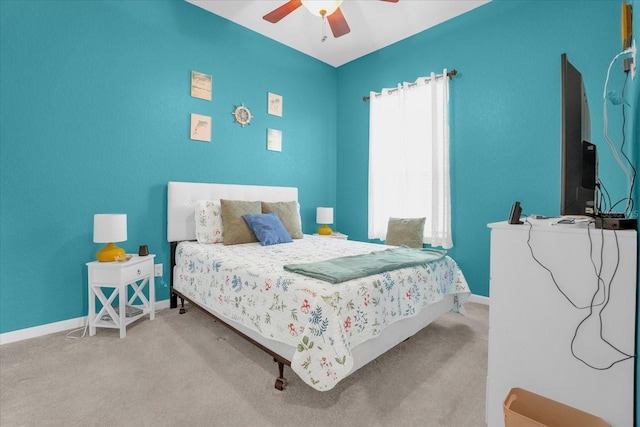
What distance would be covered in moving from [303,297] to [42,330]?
240 centimetres

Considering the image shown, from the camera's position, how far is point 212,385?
5.92 feet

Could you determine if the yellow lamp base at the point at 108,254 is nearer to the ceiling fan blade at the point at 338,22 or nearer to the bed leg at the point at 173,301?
the bed leg at the point at 173,301

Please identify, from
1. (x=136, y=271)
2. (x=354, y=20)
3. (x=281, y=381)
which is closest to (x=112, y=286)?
(x=136, y=271)

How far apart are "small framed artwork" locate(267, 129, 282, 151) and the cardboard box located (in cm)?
356

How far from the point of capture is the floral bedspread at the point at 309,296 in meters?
1.52

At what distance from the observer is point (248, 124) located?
384cm

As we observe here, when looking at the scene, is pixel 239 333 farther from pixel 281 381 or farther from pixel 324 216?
pixel 324 216

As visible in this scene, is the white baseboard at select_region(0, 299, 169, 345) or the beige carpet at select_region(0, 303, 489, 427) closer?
the beige carpet at select_region(0, 303, 489, 427)

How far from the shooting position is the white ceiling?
331 cm

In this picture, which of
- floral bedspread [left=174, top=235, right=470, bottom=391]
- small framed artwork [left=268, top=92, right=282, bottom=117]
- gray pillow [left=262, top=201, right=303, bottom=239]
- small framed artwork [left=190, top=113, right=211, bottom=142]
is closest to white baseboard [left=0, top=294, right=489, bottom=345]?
floral bedspread [left=174, top=235, right=470, bottom=391]

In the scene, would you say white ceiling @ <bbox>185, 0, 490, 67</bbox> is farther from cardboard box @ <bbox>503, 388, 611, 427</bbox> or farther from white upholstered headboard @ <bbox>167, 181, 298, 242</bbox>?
cardboard box @ <bbox>503, 388, 611, 427</bbox>

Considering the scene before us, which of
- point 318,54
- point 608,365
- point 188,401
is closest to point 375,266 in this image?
point 608,365

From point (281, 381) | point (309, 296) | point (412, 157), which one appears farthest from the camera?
point (412, 157)

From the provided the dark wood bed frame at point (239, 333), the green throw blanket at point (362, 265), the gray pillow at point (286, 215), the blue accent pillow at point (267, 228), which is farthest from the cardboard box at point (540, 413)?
the gray pillow at point (286, 215)
